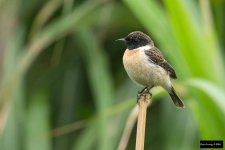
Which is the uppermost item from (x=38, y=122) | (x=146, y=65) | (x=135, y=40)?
(x=135, y=40)

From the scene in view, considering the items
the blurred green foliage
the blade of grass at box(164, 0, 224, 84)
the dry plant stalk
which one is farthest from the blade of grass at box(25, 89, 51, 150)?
the dry plant stalk

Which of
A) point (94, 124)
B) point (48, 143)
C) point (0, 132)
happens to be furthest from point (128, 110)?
point (0, 132)

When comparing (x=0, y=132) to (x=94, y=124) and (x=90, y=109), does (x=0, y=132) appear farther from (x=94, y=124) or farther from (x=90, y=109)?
(x=90, y=109)

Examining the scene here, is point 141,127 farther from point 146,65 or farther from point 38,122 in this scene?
point 38,122

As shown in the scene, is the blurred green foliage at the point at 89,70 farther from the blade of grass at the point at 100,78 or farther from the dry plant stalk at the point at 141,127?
the dry plant stalk at the point at 141,127

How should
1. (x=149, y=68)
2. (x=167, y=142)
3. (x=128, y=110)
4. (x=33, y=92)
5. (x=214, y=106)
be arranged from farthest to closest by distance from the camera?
1. (x=33, y=92)
2. (x=128, y=110)
3. (x=167, y=142)
4. (x=149, y=68)
5. (x=214, y=106)

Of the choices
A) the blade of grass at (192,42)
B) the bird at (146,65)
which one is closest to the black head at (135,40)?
the bird at (146,65)

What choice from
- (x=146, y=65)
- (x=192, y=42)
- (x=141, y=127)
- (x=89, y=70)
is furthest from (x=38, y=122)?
(x=141, y=127)
